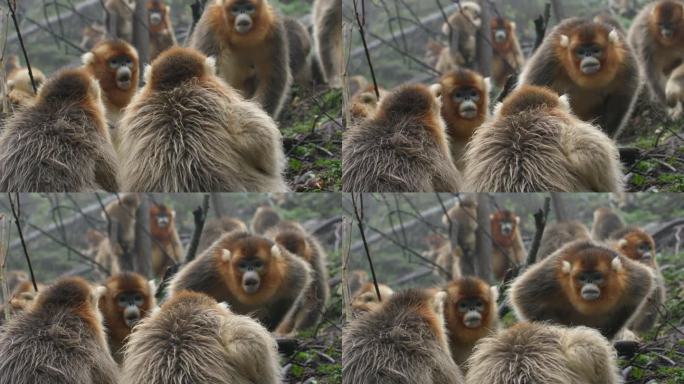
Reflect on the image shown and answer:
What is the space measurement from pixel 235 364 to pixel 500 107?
9.20ft

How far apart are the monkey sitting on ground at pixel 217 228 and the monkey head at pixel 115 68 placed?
1.17m

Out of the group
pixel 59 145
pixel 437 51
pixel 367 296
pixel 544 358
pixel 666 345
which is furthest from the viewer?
pixel 437 51

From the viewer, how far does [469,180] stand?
9.46 meters

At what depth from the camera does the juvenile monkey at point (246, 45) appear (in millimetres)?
10117

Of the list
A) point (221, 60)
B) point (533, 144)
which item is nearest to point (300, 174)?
point (221, 60)

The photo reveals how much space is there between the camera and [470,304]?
9.52 metres

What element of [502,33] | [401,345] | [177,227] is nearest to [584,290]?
[401,345]

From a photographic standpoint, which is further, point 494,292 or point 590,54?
point 590,54

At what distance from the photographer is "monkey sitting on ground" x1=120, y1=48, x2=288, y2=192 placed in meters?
8.99

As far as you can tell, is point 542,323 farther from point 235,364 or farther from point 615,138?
point 235,364

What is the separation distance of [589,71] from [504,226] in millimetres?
1344

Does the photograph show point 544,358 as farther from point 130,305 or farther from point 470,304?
point 130,305

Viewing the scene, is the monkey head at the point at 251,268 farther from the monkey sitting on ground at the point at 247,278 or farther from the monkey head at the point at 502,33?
the monkey head at the point at 502,33

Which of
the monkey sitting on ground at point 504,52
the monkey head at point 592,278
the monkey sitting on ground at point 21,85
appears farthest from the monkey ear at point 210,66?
the monkey head at point 592,278
